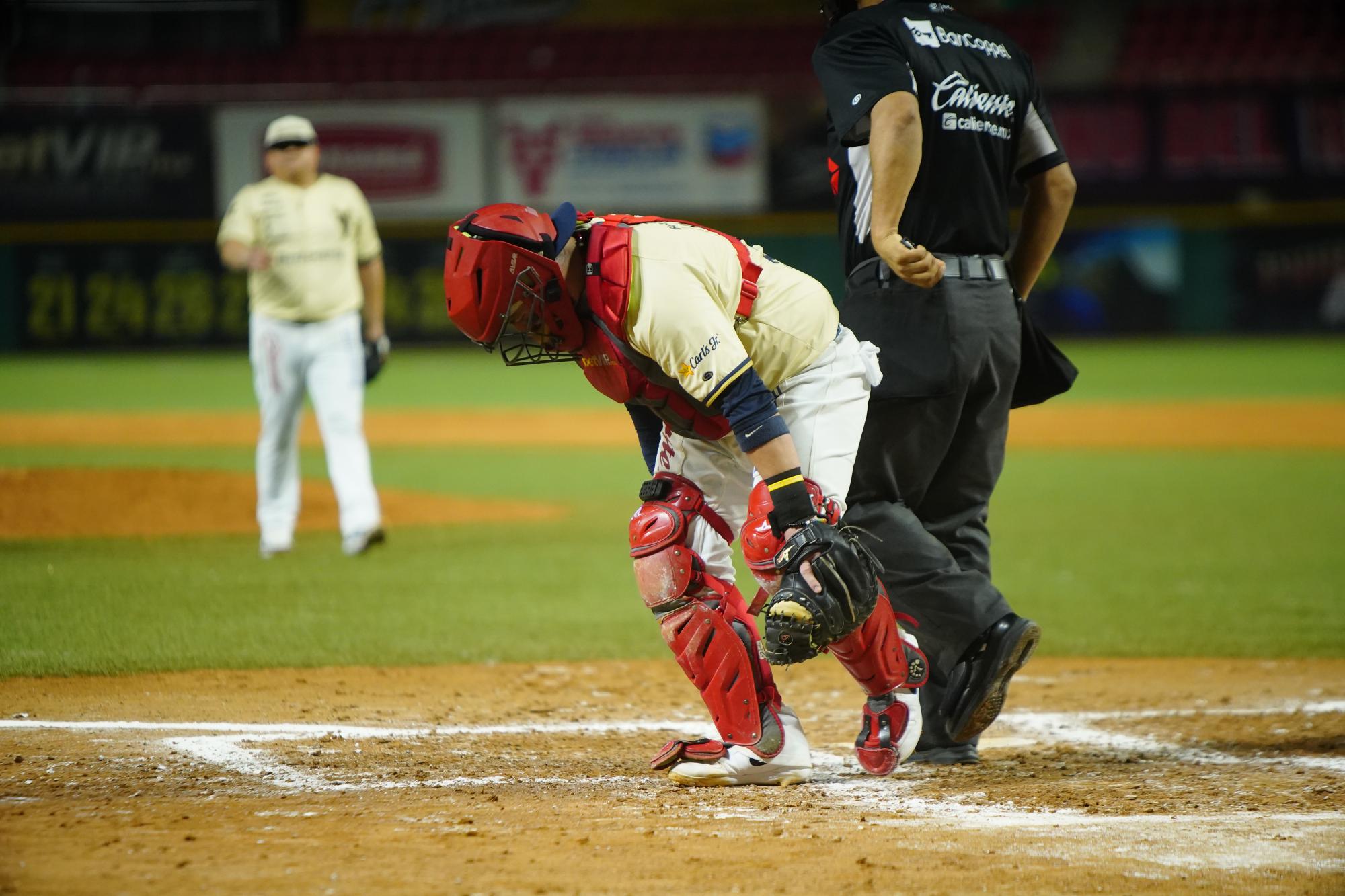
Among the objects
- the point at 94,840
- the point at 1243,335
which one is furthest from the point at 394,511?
the point at 1243,335

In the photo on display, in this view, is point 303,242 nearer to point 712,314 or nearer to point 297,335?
point 297,335

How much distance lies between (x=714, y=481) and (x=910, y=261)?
753 millimetres

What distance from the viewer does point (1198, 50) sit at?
25.5m

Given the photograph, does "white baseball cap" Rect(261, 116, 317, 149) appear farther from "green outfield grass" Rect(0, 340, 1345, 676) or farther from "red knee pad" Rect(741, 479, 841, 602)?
"red knee pad" Rect(741, 479, 841, 602)

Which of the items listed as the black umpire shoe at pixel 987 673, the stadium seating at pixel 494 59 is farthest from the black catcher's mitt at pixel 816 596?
the stadium seating at pixel 494 59

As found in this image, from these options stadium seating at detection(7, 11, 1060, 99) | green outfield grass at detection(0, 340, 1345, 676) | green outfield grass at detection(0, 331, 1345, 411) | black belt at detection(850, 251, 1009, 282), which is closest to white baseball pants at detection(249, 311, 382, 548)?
green outfield grass at detection(0, 340, 1345, 676)

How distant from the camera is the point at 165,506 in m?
9.04

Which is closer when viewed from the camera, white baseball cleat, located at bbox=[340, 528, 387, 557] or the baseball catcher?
the baseball catcher

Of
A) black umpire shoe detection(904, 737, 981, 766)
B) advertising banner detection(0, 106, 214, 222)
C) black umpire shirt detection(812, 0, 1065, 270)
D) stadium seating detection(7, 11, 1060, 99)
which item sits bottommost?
black umpire shoe detection(904, 737, 981, 766)

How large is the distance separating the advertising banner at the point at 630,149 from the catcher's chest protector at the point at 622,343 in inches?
756

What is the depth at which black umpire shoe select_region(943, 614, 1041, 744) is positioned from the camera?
375cm

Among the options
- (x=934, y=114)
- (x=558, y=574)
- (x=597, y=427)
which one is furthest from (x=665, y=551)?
(x=597, y=427)

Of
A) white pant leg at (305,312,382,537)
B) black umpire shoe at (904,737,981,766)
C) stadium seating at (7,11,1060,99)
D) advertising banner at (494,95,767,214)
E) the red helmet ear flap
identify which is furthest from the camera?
stadium seating at (7,11,1060,99)

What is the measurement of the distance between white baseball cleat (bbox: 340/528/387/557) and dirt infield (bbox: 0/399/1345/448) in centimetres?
558
